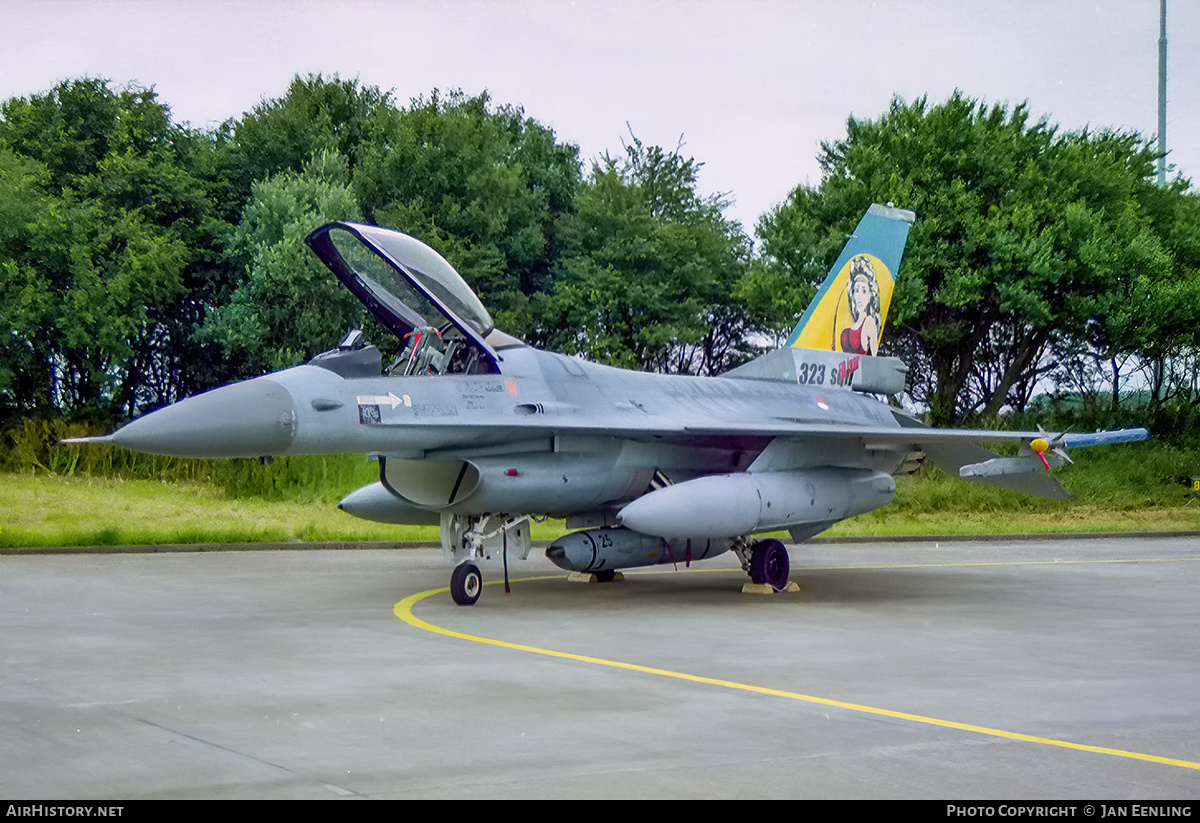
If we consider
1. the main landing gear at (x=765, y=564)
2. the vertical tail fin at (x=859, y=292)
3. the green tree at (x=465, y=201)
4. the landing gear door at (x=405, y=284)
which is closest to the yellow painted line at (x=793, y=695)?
the landing gear door at (x=405, y=284)

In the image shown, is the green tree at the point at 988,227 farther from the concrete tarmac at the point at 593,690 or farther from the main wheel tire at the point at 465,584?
the main wheel tire at the point at 465,584

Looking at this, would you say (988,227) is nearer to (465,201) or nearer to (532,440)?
(465,201)

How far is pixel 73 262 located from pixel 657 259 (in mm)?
15874

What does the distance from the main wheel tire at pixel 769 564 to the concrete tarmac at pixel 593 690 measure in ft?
1.17

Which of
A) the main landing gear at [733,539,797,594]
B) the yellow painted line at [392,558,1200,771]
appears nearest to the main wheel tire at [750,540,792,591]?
the main landing gear at [733,539,797,594]

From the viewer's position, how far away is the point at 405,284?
12398mm

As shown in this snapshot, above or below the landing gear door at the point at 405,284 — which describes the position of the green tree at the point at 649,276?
above

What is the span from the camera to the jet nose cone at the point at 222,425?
33.2ft

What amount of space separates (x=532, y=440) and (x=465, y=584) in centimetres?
158

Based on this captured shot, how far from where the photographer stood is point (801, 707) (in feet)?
23.4

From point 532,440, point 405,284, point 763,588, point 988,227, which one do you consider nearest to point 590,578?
point 763,588

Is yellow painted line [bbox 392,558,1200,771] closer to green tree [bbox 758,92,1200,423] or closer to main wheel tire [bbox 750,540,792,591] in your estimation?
main wheel tire [bbox 750,540,792,591]

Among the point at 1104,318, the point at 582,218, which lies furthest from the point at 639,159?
the point at 1104,318
